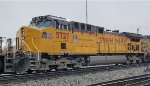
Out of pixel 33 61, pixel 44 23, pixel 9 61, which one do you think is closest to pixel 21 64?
pixel 9 61

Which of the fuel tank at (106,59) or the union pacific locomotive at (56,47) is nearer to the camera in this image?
the union pacific locomotive at (56,47)

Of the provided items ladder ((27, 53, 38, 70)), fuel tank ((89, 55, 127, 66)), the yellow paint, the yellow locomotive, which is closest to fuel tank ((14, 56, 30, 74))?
ladder ((27, 53, 38, 70))

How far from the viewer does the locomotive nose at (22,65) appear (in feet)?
46.9

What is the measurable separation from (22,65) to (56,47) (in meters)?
3.82

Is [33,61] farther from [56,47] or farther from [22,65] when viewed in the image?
[56,47]

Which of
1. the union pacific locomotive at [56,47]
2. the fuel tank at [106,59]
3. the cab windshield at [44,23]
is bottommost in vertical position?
the fuel tank at [106,59]

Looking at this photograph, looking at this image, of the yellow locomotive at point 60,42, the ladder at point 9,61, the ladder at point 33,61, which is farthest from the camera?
the yellow locomotive at point 60,42

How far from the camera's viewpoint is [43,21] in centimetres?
1792

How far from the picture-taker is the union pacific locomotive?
48.6 feet

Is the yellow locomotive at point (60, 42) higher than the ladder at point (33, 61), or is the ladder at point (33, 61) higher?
the yellow locomotive at point (60, 42)

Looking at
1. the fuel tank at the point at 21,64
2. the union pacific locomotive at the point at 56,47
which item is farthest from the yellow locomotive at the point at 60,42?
the fuel tank at the point at 21,64

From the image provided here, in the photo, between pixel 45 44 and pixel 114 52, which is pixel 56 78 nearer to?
pixel 45 44

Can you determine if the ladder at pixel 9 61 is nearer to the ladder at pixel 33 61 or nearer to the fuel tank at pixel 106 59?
the ladder at pixel 33 61

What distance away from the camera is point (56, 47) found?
18.0m
